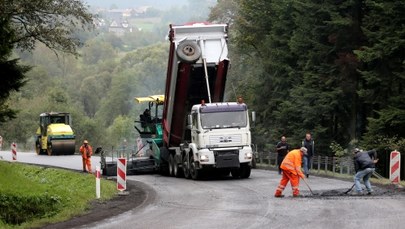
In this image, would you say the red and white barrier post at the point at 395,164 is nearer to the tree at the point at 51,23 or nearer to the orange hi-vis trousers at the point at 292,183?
the orange hi-vis trousers at the point at 292,183

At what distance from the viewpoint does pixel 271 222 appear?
55.7 ft

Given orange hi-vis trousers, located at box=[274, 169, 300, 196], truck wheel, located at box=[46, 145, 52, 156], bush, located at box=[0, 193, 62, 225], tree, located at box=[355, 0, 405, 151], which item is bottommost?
bush, located at box=[0, 193, 62, 225]

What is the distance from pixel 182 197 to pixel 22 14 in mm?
14825

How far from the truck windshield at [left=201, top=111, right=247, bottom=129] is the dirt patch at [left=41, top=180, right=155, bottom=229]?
3.88 meters

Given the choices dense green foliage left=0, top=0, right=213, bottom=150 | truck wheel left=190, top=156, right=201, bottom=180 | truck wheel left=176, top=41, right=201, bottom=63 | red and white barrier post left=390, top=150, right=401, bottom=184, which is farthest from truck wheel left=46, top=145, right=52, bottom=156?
red and white barrier post left=390, top=150, right=401, bottom=184

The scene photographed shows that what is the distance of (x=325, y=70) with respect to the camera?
149 feet

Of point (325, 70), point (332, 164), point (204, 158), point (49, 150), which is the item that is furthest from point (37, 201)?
point (49, 150)

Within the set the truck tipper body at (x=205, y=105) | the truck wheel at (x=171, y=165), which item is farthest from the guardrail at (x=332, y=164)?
the truck wheel at (x=171, y=165)

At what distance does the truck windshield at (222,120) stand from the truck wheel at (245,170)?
5.73 feet

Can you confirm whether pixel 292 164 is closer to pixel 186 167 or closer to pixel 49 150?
pixel 186 167

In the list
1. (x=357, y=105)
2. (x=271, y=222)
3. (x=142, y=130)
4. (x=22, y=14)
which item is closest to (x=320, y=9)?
(x=357, y=105)

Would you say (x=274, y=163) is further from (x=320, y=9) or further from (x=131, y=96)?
(x=131, y=96)

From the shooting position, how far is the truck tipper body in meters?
30.6

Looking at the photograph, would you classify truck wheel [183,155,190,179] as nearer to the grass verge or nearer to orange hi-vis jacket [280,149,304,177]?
the grass verge
